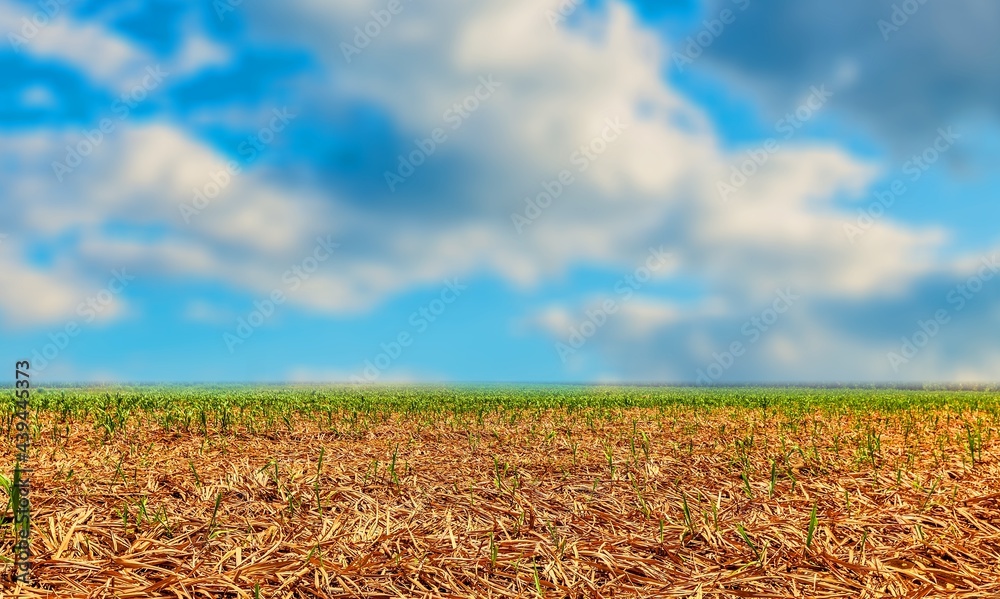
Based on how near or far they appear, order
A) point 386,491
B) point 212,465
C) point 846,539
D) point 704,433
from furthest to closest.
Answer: point 704,433 < point 212,465 < point 386,491 < point 846,539

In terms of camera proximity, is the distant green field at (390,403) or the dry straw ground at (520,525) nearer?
the dry straw ground at (520,525)

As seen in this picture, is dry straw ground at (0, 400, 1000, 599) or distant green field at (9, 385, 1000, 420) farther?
distant green field at (9, 385, 1000, 420)

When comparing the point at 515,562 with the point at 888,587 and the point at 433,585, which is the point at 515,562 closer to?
the point at 433,585

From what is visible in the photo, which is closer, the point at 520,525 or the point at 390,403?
the point at 520,525

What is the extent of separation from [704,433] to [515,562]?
7225mm

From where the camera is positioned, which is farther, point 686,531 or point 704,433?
point 704,433

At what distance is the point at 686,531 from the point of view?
4113mm

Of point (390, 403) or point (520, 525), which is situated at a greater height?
point (390, 403)

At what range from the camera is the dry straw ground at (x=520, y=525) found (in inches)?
134

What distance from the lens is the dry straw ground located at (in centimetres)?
340

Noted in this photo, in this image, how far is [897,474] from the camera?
586 centimetres

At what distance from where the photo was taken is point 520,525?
14.1ft

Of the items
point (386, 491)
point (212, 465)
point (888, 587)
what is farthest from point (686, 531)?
point (212, 465)

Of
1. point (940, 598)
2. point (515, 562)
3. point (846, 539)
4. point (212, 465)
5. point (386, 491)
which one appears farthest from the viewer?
point (212, 465)
